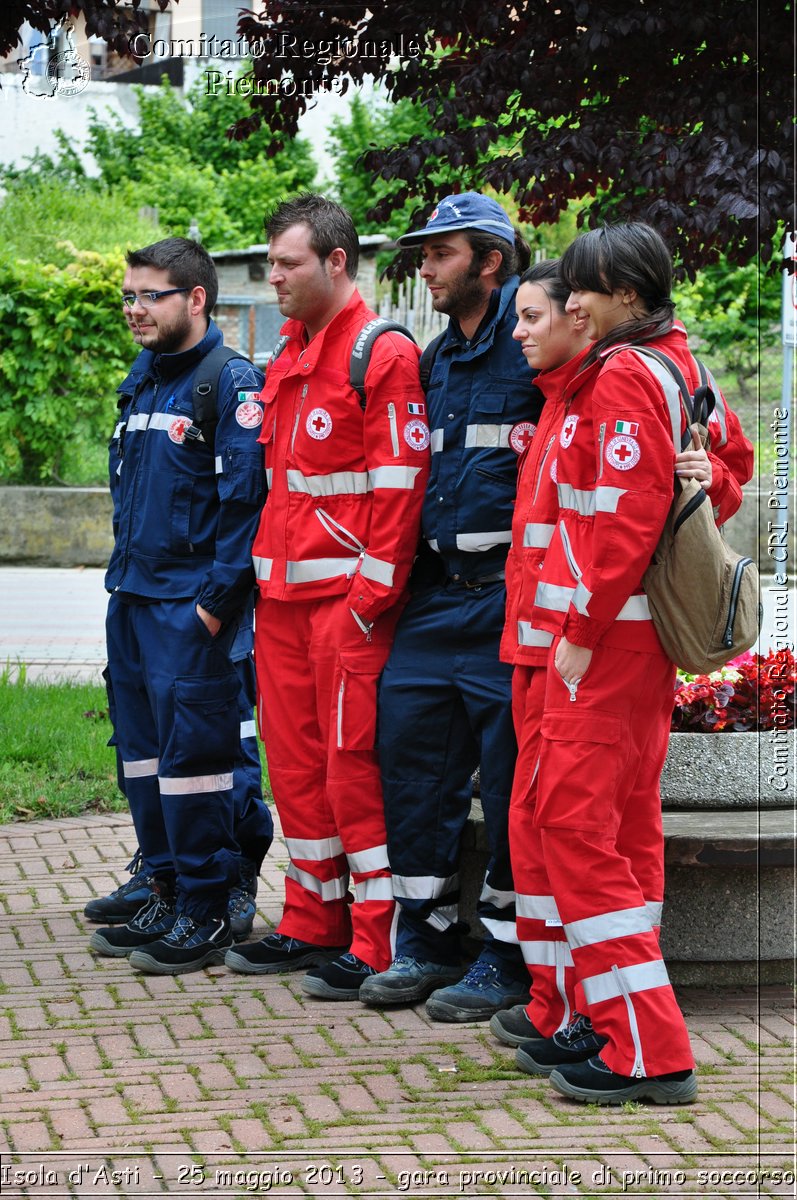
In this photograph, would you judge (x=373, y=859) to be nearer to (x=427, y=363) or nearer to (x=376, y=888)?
(x=376, y=888)

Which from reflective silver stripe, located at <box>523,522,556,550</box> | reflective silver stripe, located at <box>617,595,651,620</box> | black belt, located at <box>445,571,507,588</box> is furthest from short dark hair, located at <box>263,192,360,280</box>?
reflective silver stripe, located at <box>617,595,651,620</box>

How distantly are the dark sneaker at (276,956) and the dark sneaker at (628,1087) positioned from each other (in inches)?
54.5

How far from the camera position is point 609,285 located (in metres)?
4.10

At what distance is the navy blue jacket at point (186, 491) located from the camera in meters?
5.15

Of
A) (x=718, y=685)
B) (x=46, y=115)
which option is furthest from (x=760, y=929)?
(x=46, y=115)

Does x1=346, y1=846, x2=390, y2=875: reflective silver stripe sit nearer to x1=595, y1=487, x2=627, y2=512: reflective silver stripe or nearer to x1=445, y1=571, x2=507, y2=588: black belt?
x1=445, y1=571, x2=507, y2=588: black belt

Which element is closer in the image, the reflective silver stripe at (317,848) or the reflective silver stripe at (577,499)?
the reflective silver stripe at (577,499)

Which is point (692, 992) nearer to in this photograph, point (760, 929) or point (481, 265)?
point (760, 929)

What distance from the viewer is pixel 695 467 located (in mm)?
3988

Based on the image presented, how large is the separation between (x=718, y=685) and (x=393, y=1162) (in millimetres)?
2155

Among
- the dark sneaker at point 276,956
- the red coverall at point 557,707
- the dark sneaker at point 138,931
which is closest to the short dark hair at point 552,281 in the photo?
the red coverall at point 557,707

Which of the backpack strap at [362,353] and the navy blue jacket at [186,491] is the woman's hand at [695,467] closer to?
the backpack strap at [362,353]

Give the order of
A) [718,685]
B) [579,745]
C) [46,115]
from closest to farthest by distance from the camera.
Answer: [579,745] < [718,685] < [46,115]

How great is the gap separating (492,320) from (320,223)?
0.70 meters
